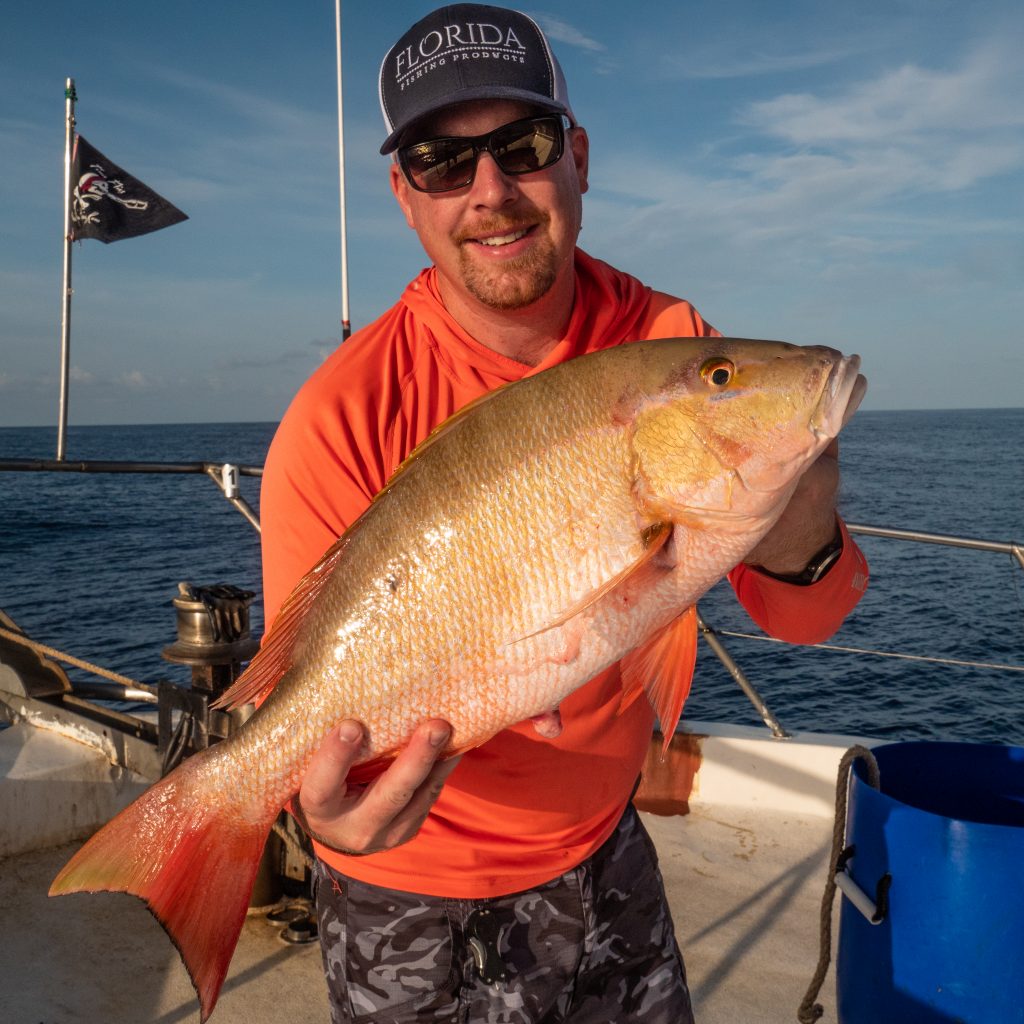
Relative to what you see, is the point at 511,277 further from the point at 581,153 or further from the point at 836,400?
the point at 836,400

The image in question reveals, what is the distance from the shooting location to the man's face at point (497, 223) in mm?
1991

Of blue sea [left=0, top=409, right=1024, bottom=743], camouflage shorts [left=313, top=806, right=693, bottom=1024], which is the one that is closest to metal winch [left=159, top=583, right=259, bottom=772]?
camouflage shorts [left=313, top=806, right=693, bottom=1024]

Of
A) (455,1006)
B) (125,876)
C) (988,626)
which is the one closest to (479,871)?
(455,1006)

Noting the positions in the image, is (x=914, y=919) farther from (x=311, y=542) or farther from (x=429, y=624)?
(x=311, y=542)

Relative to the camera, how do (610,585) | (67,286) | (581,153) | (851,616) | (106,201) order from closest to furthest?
(610,585), (581,153), (67,286), (106,201), (851,616)

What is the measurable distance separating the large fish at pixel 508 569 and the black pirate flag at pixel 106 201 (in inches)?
232

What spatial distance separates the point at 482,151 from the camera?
1999 millimetres

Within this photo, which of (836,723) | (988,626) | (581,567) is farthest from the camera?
(988,626)

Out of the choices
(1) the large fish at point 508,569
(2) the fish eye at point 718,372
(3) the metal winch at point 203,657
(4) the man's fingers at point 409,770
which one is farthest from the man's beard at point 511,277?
(3) the metal winch at point 203,657

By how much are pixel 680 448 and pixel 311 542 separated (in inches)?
31.7

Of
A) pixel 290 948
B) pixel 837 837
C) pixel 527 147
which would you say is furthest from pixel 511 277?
pixel 290 948

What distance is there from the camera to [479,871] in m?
1.90

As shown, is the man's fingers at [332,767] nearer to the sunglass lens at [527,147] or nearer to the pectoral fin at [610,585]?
the pectoral fin at [610,585]

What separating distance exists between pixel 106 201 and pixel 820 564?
6539 millimetres
